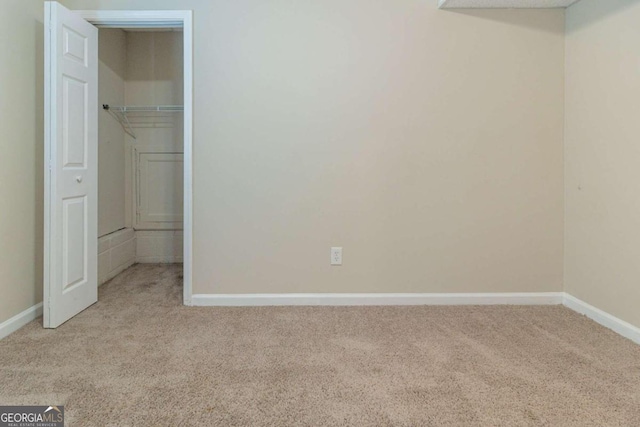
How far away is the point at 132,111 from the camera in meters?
3.87

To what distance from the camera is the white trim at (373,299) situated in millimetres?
2699

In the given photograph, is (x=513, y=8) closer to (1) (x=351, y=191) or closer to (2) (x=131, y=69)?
(1) (x=351, y=191)

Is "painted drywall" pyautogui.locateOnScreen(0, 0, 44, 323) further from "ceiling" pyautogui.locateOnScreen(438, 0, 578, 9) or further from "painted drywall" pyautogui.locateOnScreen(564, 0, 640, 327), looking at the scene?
"painted drywall" pyautogui.locateOnScreen(564, 0, 640, 327)

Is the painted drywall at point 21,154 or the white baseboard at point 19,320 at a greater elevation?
the painted drywall at point 21,154

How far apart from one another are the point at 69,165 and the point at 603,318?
3.32m

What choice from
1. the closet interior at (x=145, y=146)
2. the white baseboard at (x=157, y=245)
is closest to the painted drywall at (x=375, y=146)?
the closet interior at (x=145, y=146)

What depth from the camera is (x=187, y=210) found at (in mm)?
2658

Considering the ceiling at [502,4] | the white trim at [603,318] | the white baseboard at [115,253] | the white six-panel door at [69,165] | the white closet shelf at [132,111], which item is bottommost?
the white trim at [603,318]

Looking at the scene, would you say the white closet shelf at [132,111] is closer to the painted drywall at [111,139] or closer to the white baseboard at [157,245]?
the painted drywall at [111,139]

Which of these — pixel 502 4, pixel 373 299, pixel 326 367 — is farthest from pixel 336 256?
pixel 502 4

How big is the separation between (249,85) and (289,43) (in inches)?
15.2

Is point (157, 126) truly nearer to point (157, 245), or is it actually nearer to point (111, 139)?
point (111, 139)

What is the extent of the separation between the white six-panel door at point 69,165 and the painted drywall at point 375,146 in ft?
1.45

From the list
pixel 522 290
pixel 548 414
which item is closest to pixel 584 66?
pixel 522 290
